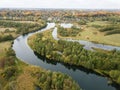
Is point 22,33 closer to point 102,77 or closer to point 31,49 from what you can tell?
point 31,49

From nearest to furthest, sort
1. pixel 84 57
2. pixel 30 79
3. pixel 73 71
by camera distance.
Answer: pixel 30 79 → pixel 73 71 → pixel 84 57

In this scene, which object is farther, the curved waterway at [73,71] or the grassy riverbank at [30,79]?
the curved waterway at [73,71]

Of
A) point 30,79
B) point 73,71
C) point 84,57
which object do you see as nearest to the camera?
point 30,79

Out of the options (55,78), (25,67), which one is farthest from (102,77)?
(25,67)

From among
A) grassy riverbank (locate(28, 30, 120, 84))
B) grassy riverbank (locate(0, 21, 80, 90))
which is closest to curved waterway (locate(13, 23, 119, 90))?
grassy riverbank (locate(28, 30, 120, 84))

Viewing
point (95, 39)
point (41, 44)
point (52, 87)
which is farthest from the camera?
point (95, 39)

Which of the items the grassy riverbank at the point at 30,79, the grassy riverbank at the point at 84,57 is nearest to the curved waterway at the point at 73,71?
the grassy riverbank at the point at 84,57

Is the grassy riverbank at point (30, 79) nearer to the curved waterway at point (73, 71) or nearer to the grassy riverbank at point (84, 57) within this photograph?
the curved waterway at point (73, 71)

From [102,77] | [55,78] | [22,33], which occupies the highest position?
[55,78]

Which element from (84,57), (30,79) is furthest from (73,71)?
(30,79)

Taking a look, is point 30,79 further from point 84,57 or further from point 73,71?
point 84,57

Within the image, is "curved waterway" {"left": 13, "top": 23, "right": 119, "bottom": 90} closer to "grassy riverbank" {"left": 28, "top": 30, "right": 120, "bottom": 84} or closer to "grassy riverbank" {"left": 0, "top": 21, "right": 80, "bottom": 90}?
"grassy riverbank" {"left": 28, "top": 30, "right": 120, "bottom": 84}
